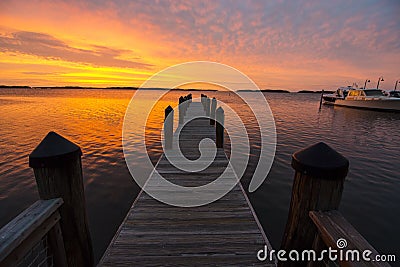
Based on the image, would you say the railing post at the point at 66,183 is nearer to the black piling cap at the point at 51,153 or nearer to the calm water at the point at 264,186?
the black piling cap at the point at 51,153

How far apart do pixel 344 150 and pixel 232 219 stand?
11.1 meters

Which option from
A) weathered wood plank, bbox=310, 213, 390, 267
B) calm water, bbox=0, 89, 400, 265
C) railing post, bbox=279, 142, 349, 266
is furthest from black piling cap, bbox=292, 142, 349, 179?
calm water, bbox=0, 89, 400, 265

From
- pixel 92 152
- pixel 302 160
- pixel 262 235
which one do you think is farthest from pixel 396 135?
pixel 92 152

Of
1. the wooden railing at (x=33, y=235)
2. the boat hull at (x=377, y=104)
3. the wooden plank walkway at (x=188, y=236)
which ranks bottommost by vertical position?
the wooden plank walkway at (x=188, y=236)

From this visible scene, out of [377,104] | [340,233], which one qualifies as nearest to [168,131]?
[340,233]

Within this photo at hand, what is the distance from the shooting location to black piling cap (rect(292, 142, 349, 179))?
171 cm

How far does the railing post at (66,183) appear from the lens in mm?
1954

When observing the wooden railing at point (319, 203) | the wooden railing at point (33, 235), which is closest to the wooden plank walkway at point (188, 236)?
the wooden railing at point (33, 235)

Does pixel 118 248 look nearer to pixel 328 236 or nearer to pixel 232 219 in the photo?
pixel 232 219

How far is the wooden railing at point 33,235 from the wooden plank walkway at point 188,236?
96cm

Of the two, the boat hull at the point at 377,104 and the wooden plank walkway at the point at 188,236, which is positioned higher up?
the boat hull at the point at 377,104

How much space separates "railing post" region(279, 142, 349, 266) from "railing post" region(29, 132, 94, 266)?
6.98 feet

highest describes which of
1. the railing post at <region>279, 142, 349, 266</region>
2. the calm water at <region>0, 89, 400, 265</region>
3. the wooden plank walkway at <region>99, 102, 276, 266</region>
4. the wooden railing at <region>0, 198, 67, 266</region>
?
the railing post at <region>279, 142, 349, 266</region>

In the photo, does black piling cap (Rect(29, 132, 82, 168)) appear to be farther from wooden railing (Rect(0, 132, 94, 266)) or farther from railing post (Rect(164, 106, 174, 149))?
railing post (Rect(164, 106, 174, 149))
